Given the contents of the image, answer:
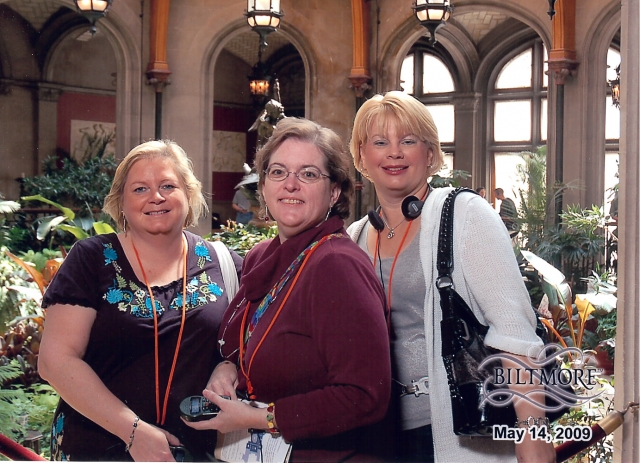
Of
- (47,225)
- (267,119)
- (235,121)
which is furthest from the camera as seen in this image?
(235,121)

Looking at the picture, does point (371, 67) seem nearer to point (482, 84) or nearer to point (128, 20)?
point (128, 20)

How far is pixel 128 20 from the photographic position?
12.1 ft

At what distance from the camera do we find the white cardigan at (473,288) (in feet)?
4.75

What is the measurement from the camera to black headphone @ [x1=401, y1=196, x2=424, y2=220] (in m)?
1.60

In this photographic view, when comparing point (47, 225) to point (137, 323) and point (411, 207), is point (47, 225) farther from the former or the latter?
point (411, 207)

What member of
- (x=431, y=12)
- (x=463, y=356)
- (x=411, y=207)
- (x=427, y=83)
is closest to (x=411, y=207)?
(x=411, y=207)

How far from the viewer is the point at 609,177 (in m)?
2.39

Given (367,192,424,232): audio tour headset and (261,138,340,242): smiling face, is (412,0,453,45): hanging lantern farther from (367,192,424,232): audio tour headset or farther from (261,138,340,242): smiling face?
(261,138,340,242): smiling face

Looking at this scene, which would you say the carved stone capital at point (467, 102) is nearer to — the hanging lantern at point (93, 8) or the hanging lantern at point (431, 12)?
the hanging lantern at point (431, 12)

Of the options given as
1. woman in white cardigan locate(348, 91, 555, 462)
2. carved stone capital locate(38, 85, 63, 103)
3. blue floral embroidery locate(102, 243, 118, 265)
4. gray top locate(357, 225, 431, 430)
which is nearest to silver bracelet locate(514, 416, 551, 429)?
woman in white cardigan locate(348, 91, 555, 462)

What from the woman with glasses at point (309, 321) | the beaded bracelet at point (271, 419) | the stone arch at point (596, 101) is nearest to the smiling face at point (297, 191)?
the woman with glasses at point (309, 321)

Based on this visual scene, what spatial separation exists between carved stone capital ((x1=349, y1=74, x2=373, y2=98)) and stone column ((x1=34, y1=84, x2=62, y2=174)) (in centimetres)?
744

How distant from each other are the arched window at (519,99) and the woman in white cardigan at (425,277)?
23.7 feet

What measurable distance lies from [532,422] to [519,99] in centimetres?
917
